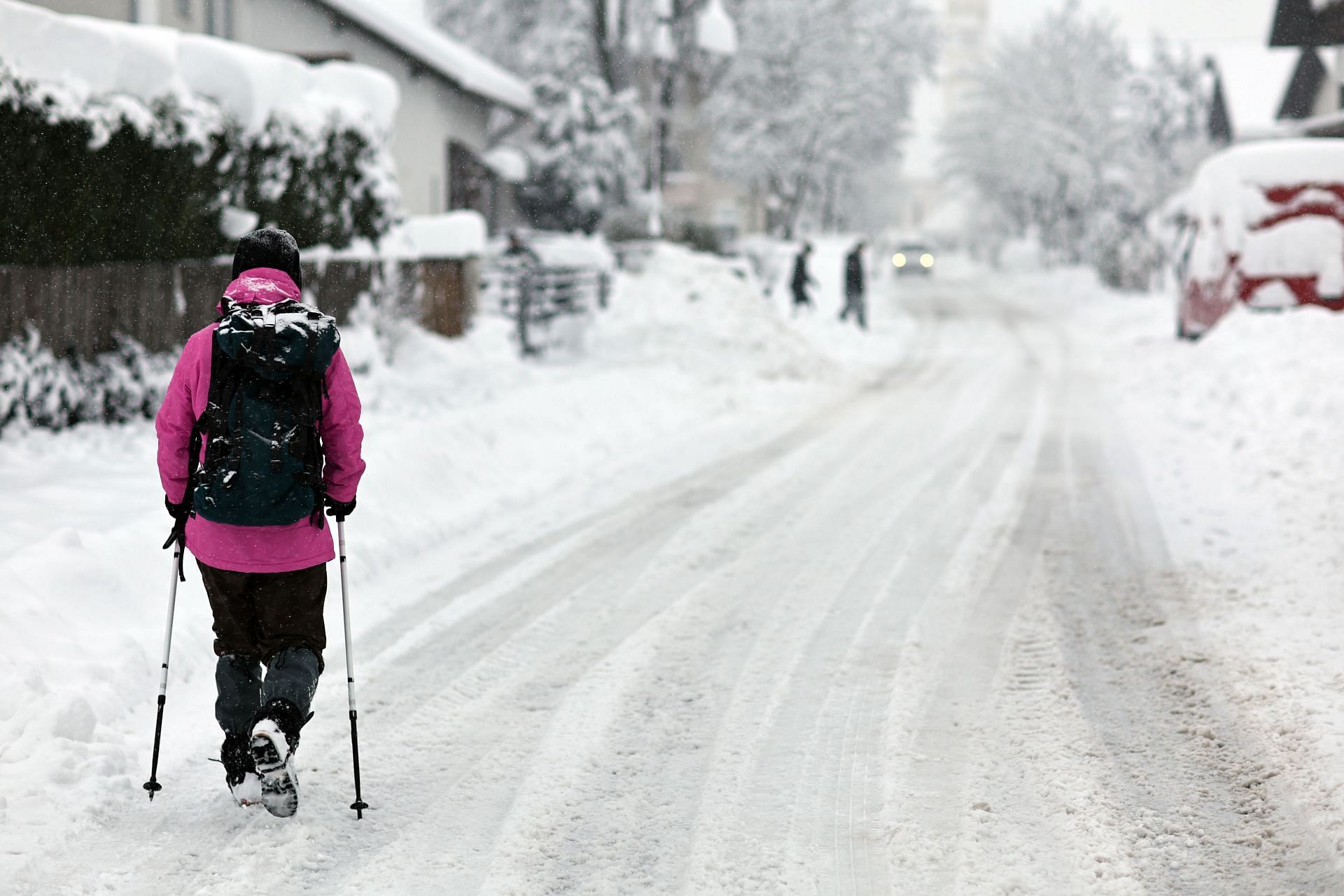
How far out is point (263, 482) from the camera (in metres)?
4.05

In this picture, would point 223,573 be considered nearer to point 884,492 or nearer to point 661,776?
point 661,776

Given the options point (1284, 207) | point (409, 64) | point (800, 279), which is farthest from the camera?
point (800, 279)

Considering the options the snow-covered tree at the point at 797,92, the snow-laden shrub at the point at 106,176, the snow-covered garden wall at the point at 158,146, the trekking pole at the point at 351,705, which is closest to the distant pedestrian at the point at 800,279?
the snow-covered garden wall at the point at 158,146

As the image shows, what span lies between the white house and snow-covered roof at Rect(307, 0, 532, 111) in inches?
1.3

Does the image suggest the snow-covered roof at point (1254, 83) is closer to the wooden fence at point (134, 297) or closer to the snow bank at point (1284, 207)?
the snow bank at point (1284, 207)

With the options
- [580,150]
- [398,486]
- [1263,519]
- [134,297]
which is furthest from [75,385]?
[580,150]

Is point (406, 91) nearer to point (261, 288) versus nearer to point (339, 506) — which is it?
point (261, 288)

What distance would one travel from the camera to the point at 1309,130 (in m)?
28.5

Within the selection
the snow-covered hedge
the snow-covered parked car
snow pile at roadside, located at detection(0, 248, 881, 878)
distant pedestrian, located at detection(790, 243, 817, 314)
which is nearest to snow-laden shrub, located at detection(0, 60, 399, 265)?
the snow-covered hedge

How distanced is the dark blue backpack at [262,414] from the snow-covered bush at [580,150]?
28.8m

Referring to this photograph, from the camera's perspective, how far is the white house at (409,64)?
18719 mm

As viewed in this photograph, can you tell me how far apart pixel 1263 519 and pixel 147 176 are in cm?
854

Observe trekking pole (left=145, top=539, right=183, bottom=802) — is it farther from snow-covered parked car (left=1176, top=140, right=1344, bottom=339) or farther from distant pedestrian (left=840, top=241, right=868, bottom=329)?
distant pedestrian (left=840, top=241, right=868, bottom=329)

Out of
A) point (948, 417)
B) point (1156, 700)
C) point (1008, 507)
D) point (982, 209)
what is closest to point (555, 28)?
point (948, 417)
